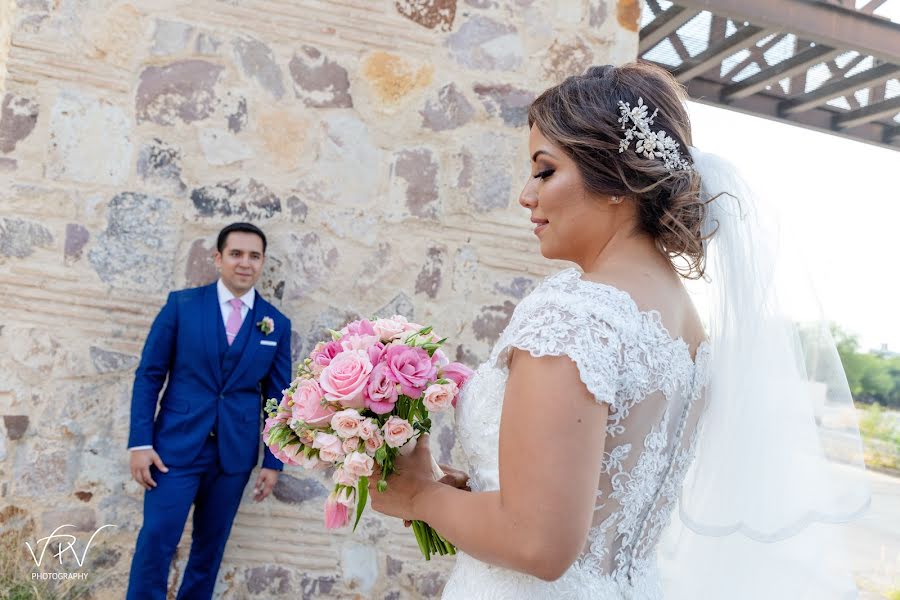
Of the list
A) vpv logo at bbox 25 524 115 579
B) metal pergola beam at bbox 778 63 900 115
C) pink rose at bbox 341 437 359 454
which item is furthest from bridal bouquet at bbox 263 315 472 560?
metal pergola beam at bbox 778 63 900 115

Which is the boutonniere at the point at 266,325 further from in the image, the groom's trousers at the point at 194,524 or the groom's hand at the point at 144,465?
the groom's hand at the point at 144,465

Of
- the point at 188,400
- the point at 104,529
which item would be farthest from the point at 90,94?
the point at 104,529

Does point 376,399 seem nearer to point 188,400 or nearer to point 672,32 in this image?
point 188,400

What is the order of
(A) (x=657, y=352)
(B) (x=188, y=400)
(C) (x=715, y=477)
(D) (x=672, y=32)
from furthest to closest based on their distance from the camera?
(D) (x=672, y=32), (B) (x=188, y=400), (C) (x=715, y=477), (A) (x=657, y=352)

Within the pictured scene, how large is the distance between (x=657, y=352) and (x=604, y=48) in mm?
3368

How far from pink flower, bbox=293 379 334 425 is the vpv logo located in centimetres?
267

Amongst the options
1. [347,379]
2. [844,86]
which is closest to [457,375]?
[347,379]

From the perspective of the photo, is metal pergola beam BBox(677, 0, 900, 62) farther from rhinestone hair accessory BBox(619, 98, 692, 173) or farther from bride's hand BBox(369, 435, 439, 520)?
bride's hand BBox(369, 435, 439, 520)

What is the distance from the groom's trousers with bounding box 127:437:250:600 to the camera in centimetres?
326

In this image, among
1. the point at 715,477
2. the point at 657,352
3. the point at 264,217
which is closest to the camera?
the point at 657,352

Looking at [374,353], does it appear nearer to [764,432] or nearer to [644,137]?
[644,137]

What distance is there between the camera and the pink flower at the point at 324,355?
1.45 m

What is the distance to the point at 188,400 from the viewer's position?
3375mm

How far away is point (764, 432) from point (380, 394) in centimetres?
80
